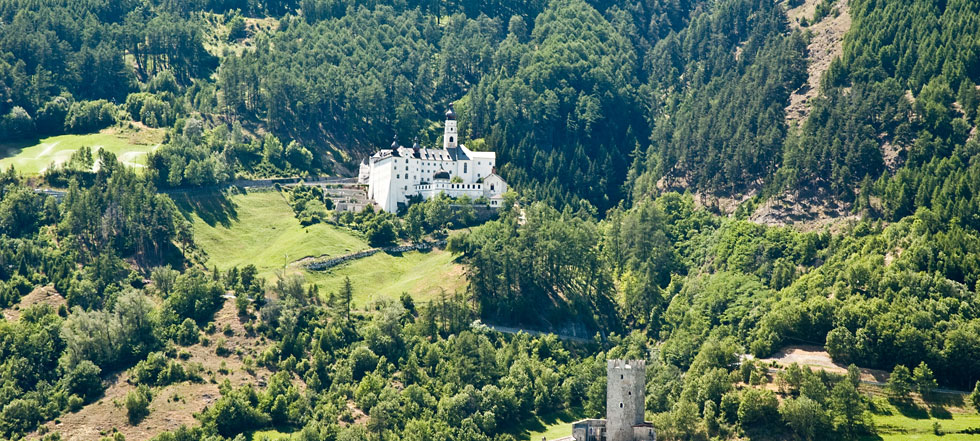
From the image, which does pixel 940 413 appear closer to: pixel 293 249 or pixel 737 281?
pixel 737 281

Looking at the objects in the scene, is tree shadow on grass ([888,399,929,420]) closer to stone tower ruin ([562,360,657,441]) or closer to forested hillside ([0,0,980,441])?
forested hillside ([0,0,980,441])

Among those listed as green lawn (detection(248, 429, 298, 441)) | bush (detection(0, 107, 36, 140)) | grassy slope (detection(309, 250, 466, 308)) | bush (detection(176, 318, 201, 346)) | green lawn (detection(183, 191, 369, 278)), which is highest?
bush (detection(0, 107, 36, 140))

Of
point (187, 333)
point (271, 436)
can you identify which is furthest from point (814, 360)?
point (187, 333)

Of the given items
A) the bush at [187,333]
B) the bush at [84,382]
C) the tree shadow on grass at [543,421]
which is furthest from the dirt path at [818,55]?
the bush at [84,382]

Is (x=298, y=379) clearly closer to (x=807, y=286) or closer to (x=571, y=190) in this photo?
(x=807, y=286)

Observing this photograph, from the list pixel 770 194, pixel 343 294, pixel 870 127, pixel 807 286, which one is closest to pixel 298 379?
pixel 343 294

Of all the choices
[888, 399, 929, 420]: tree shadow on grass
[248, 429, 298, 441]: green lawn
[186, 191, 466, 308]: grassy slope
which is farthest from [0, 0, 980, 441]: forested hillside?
[186, 191, 466, 308]: grassy slope

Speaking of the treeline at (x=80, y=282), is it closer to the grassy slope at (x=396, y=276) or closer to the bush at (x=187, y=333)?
the bush at (x=187, y=333)

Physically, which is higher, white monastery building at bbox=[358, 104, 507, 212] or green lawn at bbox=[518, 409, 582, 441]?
white monastery building at bbox=[358, 104, 507, 212]
